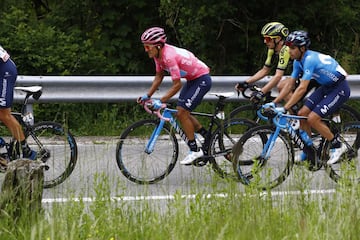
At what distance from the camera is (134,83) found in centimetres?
1225

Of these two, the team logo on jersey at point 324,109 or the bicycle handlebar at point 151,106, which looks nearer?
the team logo on jersey at point 324,109

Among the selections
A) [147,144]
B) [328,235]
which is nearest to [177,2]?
[147,144]

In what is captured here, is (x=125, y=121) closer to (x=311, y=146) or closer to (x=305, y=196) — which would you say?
(x=311, y=146)

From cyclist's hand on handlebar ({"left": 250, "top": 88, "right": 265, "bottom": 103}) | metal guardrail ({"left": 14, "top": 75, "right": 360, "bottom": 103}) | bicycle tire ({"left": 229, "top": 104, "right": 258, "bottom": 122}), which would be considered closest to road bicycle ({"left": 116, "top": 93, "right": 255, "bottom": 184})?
cyclist's hand on handlebar ({"left": 250, "top": 88, "right": 265, "bottom": 103})

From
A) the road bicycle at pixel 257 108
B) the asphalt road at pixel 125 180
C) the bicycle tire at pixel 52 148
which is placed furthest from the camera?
the road bicycle at pixel 257 108

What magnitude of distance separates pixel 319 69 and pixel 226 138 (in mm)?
1280

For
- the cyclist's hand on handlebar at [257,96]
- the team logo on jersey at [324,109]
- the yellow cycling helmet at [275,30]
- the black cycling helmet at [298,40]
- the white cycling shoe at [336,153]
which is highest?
the black cycling helmet at [298,40]

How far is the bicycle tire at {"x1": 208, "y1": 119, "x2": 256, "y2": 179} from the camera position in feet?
31.9

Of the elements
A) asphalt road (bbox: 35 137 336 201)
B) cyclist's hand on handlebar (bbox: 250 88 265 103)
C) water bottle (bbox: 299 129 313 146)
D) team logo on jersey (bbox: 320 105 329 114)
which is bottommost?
asphalt road (bbox: 35 137 336 201)

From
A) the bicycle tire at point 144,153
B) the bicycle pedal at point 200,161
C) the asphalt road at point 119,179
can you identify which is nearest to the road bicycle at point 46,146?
the asphalt road at point 119,179

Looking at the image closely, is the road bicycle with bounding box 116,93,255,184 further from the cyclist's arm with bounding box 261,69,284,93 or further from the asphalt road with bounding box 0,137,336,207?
the cyclist's arm with bounding box 261,69,284,93

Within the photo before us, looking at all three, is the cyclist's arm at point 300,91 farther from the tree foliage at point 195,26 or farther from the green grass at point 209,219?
the tree foliage at point 195,26

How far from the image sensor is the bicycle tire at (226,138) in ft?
31.9

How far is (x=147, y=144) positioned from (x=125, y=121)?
139 inches
